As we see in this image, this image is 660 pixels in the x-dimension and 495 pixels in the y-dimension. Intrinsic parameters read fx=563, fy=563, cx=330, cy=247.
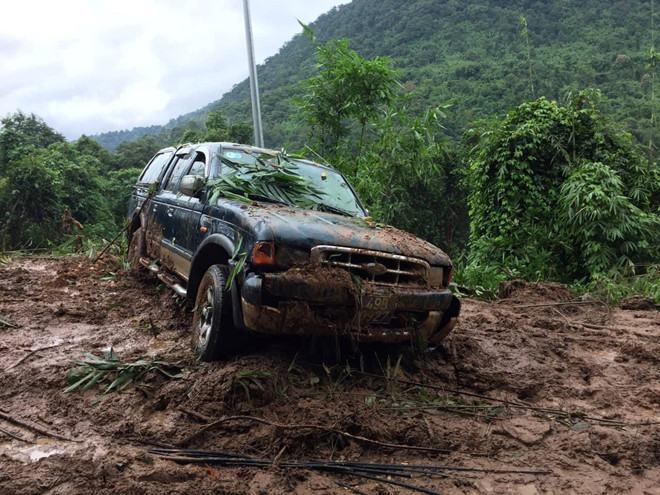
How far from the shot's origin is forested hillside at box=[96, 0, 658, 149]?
29375 millimetres

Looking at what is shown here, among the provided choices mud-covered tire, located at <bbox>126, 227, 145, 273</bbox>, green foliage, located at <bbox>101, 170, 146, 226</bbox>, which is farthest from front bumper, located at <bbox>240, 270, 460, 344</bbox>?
green foliage, located at <bbox>101, 170, 146, 226</bbox>

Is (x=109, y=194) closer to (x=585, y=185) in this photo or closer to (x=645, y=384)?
(x=585, y=185)

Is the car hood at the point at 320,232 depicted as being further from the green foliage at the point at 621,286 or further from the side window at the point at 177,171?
the green foliage at the point at 621,286

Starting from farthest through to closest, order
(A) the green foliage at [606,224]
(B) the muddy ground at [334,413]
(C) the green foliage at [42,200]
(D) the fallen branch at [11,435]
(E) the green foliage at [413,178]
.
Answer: (C) the green foliage at [42,200] < (E) the green foliage at [413,178] < (A) the green foliage at [606,224] < (D) the fallen branch at [11,435] < (B) the muddy ground at [334,413]

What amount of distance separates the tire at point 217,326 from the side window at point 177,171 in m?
2.13

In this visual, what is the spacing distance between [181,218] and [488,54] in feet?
171

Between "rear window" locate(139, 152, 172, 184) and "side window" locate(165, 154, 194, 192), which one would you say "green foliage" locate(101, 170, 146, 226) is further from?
"side window" locate(165, 154, 194, 192)

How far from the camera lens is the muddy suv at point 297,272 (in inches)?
144

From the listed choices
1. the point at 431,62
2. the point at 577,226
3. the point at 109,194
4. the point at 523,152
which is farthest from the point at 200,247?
the point at 431,62

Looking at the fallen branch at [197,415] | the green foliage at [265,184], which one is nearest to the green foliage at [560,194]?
the green foliage at [265,184]

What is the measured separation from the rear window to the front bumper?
374 centimetres

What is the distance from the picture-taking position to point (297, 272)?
3.65m

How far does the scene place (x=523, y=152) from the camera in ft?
34.2

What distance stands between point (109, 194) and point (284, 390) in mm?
26671
